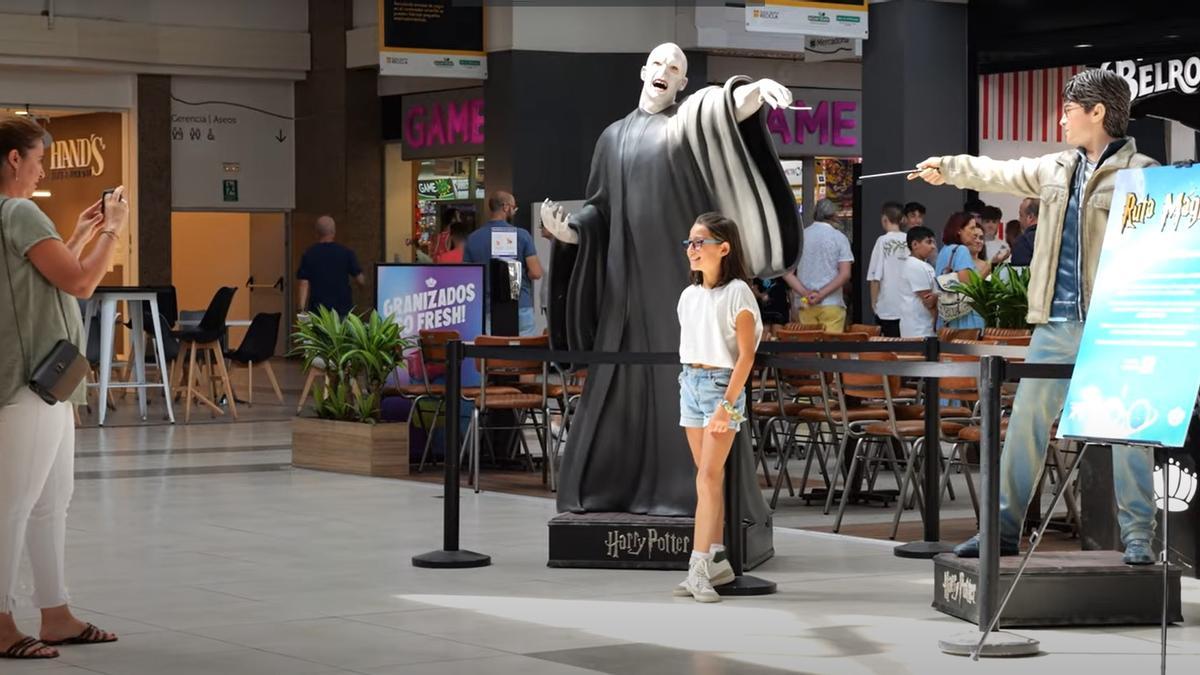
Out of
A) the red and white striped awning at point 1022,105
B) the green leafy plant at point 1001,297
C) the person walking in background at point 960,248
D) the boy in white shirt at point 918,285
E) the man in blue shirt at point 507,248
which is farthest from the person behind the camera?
the red and white striped awning at point 1022,105

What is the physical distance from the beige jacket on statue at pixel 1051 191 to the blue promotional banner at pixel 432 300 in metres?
6.13

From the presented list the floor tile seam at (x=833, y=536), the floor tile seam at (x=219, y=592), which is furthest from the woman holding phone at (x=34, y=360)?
the floor tile seam at (x=833, y=536)

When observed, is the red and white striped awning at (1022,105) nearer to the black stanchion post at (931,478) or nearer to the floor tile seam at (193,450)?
the floor tile seam at (193,450)

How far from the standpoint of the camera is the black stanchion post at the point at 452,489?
7883mm

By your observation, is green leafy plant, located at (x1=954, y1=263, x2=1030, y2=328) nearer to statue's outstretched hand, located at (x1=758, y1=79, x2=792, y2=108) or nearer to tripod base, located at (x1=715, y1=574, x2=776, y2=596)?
statue's outstretched hand, located at (x1=758, y1=79, x2=792, y2=108)

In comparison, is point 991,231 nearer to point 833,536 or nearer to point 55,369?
point 833,536

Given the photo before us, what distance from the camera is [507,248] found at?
545 inches

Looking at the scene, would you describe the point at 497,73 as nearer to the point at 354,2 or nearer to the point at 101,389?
A: the point at 354,2

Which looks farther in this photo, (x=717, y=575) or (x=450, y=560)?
(x=450, y=560)

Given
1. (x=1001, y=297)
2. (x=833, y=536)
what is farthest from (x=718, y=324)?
(x=1001, y=297)

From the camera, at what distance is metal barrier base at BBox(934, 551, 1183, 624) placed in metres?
6.29

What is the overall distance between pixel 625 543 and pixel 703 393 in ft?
3.56

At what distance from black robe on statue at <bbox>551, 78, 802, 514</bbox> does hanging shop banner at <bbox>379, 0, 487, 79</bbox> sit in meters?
10.4

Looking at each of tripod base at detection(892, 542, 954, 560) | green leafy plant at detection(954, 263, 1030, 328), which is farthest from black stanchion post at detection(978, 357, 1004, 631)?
green leafy plant at detection(954, 263, 1030, 328)
